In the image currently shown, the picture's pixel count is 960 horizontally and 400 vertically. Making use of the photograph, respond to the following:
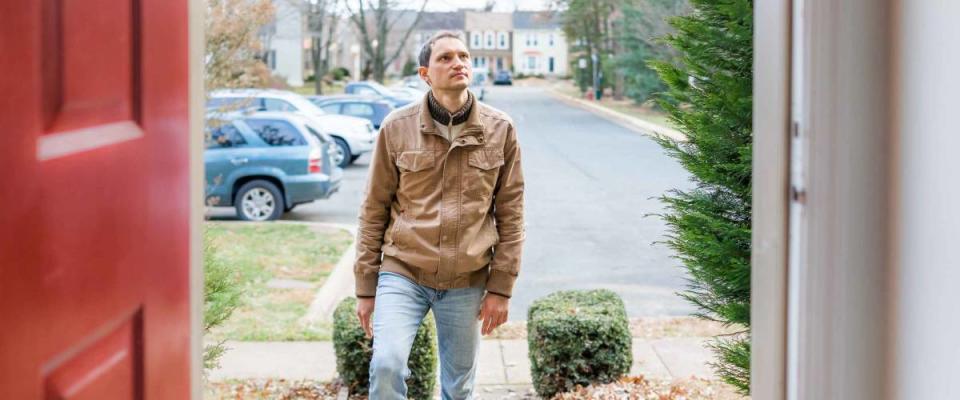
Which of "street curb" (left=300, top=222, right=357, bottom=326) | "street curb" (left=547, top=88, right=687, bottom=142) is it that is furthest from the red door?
"street curb" (left=547, top=88, right=687, bottom=142)

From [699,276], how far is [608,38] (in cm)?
4569

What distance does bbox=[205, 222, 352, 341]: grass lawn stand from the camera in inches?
342

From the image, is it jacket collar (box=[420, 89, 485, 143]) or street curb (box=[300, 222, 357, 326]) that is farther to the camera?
street curb (box=[300, 222, 357, 326])

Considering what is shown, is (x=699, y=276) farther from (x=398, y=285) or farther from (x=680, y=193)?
(x=398, y=285)

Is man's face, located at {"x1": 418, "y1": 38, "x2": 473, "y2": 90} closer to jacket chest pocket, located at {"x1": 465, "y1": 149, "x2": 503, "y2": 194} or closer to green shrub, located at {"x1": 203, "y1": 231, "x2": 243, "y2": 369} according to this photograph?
jacket chest pocket, located at {"x1": 465, "y1": 149, "x2": 503, "y2": 194}

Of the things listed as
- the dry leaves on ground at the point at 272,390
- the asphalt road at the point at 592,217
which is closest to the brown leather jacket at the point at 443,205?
the asphalt road at the point at 592,217

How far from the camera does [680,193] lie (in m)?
4.86

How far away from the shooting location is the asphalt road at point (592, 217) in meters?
10.9

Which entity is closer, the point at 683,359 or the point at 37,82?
the point at 37,82

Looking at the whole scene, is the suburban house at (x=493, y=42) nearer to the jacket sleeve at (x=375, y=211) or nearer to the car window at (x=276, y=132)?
the car window at (x=276, y=132)

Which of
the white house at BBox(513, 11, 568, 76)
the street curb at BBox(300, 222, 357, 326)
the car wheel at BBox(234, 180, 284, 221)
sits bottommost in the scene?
the street curb at BBox(300, 222, 357, 326)

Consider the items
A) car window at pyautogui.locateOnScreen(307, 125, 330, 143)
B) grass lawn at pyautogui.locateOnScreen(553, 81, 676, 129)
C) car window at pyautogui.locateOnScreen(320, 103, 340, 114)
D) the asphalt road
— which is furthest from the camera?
grass lawn at pyautogui.locateOnScreen(553, 81, 676, 129)

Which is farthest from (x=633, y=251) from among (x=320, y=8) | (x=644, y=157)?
(x=320, y=8)

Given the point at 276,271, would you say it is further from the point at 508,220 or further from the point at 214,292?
the point at 508,220
